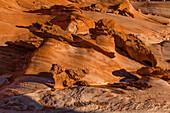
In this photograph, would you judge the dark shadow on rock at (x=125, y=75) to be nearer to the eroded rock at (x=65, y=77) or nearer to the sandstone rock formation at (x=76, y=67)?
the sandstone rock formation at (x=76, y=67)

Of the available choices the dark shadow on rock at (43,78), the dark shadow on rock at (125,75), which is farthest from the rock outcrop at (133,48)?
the dark shadow on rock at (43,78)

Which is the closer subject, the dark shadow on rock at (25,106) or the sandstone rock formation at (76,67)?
the dark shadow on rock at (25,106)

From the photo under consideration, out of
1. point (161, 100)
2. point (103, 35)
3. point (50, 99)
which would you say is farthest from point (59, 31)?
point (161, 100)

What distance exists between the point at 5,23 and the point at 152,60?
8309 millimetres

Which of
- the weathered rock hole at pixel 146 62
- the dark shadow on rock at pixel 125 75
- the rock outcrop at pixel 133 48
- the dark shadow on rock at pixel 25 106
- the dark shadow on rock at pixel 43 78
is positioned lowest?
the dark shadow on rock at pixel 25 106

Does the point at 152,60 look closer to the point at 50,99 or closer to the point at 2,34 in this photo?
the point at 50,99

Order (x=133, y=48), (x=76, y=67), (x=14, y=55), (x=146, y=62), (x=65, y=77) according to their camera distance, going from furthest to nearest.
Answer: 1. (x=146, y=62)
2. (x=133, y=48)
3. (x=14, y=55)
4. (x=76, y=67)
5. (x=65, y=77)

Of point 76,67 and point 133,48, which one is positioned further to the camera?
point 133,48

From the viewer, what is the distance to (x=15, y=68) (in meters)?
7.91

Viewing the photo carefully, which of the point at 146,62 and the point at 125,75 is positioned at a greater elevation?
the point at 146,62

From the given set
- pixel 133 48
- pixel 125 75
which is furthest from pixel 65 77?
pixel 133 48

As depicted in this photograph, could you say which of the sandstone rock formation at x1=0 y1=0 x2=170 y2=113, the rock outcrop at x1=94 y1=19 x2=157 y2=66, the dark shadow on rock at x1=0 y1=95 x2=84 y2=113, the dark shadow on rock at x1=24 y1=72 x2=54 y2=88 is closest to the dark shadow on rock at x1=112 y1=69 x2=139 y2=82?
the sandstone rock formation at x1=0 y1=0 x2=170 y2=113

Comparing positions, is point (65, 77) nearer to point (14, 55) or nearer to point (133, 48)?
→ point (14, 55)

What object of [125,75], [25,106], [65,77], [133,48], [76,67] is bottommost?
[25,106]
